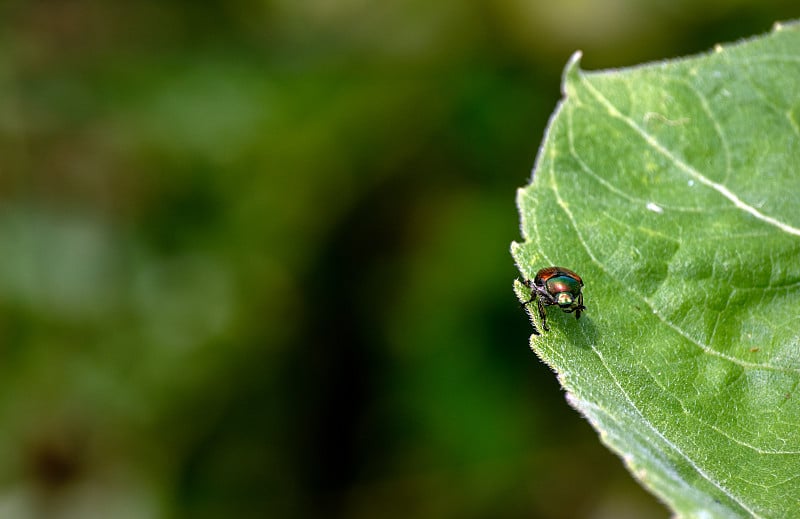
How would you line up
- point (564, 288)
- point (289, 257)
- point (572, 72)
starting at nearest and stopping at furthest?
point (564, 288)
point (572, 72)
point (289, 257)

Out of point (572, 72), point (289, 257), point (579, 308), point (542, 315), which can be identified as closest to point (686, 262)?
point (579, 308)

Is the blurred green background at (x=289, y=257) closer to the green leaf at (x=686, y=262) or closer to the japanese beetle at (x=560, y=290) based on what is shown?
the green leaf at (x=686, y=262)

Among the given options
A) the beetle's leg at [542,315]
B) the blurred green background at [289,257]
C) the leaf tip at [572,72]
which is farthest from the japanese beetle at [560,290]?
the blurred green background at [289,257]

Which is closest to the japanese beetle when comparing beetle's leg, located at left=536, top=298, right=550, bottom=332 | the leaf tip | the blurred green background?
beetle's leg, located at left=536, top=298, right=550, bottom=332

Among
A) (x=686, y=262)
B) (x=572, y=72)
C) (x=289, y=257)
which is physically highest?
(x=572, y=72)

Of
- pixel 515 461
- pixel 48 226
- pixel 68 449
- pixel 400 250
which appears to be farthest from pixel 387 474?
pixel 48 226

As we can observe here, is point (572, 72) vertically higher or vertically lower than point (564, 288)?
higher

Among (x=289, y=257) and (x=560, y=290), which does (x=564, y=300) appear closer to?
(x=560, y=290)
